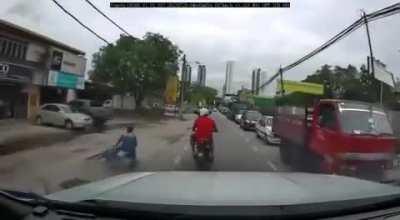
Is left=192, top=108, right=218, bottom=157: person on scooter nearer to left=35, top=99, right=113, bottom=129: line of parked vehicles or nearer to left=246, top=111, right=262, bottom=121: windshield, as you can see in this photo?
left=35, top=99, right=113, bottom=129: line of parked vehicles

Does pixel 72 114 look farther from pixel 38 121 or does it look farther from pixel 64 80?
pixel 38 121

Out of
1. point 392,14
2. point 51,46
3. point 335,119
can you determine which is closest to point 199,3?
point 335,119

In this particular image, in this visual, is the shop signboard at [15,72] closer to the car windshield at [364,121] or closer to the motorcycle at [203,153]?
the motorcycle at [203,153]

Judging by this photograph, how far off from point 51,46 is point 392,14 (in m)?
14.8

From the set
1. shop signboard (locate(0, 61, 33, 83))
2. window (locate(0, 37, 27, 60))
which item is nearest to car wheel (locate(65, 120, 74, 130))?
shop signboard (locate(0, 61, 33, 83))

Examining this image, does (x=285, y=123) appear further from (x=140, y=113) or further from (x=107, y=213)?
(x=140, y=113)

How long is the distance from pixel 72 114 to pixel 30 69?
12.5 feet

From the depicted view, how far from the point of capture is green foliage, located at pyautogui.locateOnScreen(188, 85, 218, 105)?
113 m

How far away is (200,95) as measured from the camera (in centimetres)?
11925

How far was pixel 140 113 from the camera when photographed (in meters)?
50.9

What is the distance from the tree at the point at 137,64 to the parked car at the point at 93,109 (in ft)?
6.59

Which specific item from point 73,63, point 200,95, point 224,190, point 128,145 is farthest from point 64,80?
point 200,95

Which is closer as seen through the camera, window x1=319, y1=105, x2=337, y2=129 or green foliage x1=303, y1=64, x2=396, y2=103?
window x1=319, y1=105, x2=337, y2=129

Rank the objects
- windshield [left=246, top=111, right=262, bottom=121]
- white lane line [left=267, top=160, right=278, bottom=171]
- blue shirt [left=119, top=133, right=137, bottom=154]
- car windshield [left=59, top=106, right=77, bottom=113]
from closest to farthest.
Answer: blue shirt [left=119, top=133, right=137, bottom=154], white lane line [left=267, top=160, right=278, bottom=171], car windshield [left=59, top=106, right=77, bottom=113], windshield [left=246, top=111, right=262, bottom=121]
